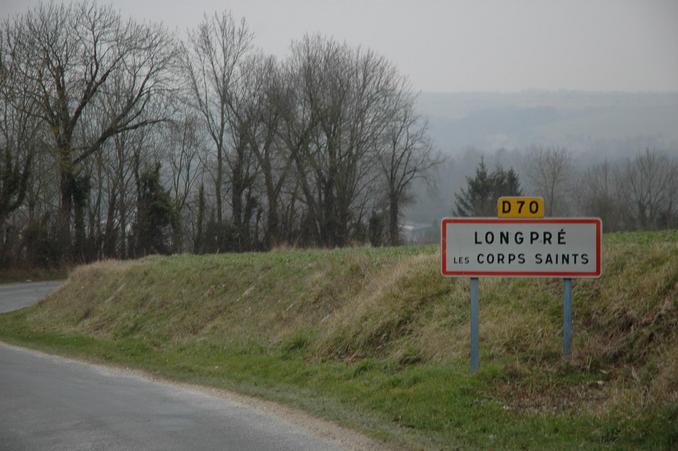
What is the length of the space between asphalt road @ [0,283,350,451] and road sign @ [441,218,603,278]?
3.30 meters

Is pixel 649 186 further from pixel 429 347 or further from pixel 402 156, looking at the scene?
pixel 429 347

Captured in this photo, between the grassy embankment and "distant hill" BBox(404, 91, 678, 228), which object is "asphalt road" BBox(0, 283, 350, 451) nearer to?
the grassy embankment

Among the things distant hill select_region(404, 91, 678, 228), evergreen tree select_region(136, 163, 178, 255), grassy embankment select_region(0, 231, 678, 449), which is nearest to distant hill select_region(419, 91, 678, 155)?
distant hill select_region(404, 91, 678, 228)

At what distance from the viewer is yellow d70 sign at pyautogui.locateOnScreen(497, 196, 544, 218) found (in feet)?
36.7

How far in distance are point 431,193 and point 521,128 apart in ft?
219

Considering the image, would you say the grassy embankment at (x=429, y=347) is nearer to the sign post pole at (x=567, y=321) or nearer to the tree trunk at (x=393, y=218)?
the sign post pole at (x=567, y=321)

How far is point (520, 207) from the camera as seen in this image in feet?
36.9

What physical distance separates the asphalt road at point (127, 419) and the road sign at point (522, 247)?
330 cm

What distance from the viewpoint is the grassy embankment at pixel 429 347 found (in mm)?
9117

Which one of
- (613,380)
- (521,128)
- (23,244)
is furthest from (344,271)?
(521,128)

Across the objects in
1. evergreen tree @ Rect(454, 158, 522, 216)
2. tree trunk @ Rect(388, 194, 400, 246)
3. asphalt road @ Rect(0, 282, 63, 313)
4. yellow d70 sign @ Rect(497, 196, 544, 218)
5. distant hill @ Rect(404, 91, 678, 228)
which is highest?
distant hill @ Rect(404, 91, 678, 228)

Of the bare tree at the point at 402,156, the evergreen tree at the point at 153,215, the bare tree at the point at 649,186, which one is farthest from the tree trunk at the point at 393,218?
the bare tree at the point at 649,186

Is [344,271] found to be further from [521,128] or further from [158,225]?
[521,128]

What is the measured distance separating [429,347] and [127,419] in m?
4.84
